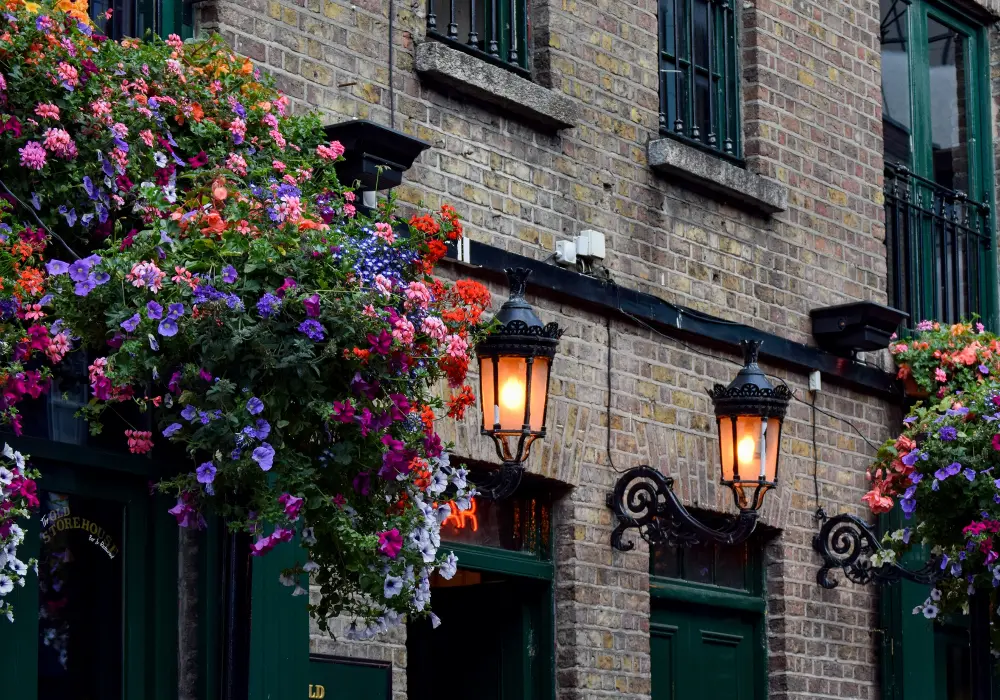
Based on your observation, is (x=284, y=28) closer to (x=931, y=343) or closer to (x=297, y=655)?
(x=297, y=655)

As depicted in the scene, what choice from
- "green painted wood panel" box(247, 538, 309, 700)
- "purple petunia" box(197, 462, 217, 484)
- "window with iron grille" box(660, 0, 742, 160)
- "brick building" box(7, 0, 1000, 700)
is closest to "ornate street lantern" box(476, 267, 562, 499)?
"brick building" box(7, 0, 1000, 700)

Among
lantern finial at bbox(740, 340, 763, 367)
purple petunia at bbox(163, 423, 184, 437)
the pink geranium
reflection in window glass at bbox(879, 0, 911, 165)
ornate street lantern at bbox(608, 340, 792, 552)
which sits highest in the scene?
reflection in window glass at bbox(879, 0, 911, 165)

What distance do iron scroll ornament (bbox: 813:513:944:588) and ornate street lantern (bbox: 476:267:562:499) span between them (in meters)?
2.63

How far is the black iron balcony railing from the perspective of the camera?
40.1ft

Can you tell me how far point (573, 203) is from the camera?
9758 millimetres

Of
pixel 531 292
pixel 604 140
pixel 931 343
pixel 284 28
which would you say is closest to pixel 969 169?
pixel 931 343

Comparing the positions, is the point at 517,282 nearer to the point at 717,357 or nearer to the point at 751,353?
the point at 751,353

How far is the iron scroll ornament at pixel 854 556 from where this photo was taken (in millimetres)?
10258

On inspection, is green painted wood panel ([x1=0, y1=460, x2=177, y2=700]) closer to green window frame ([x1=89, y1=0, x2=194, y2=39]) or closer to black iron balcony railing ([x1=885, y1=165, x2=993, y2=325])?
green window frame ([x1=89, y1=0, x2=194, y2=39])

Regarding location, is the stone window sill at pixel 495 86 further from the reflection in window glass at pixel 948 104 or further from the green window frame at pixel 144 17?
the reflection in window glass at pixel 948 104

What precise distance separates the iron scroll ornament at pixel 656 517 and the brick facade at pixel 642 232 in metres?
0.09

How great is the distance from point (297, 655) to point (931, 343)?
5.01 m

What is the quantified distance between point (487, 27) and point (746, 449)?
2241 mm

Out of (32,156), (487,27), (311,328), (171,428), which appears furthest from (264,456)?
(487,27)
